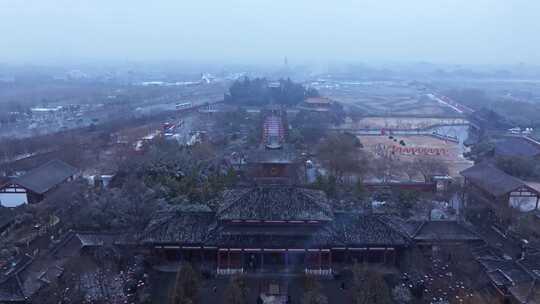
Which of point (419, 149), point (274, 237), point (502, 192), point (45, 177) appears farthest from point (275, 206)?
point (419, 149)

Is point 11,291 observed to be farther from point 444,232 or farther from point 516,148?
point 516,148

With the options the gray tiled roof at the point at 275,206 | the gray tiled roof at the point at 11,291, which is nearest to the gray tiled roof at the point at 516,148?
the gray tiled roof at the point at 275,206

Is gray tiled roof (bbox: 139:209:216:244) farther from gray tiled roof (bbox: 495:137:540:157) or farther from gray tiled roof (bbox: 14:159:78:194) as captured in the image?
gray tiled roof (bbox: 495:137:540:157)

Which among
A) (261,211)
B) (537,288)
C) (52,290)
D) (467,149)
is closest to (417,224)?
(537,288)

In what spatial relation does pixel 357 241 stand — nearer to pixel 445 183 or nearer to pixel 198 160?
pixel 445 183

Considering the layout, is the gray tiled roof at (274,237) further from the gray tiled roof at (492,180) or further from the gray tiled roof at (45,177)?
the gray tiled roof at (45,177)

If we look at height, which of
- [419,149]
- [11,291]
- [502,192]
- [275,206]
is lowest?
[11,291]

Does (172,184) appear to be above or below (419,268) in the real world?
above
